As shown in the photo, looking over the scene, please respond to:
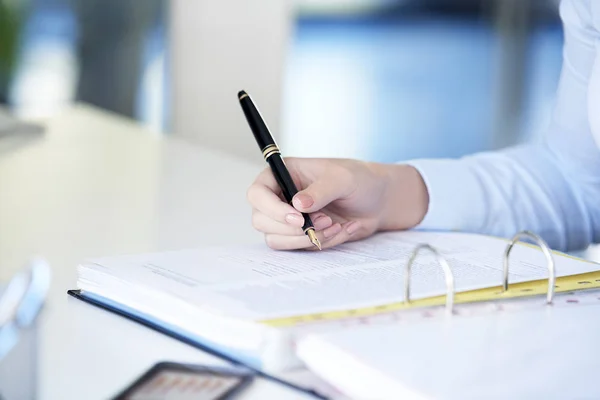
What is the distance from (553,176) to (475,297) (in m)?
0.48

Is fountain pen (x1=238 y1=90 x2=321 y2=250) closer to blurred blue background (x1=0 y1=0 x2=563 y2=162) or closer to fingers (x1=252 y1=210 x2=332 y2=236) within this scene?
fingers (x1=252 y1=210 x2=332 y2=236)

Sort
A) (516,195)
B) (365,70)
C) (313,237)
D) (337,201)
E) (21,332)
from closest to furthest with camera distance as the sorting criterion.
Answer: (21,332)
(313,237)
(337,201)
(516,195)
(365,70)

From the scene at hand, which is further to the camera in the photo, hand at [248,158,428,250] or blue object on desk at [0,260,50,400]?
hand at [248,158,428,250]

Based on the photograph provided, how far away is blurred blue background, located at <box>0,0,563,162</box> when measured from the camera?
3566 millimetres

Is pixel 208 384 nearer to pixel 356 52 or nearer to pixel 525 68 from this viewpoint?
pixel 525 68

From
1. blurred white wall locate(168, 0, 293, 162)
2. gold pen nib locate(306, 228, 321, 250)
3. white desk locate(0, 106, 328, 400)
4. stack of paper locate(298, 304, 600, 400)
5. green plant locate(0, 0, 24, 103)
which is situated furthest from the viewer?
blurred white wall locate(168, 0, 293, 162)

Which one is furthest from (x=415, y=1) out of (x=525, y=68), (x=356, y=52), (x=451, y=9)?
(x=525, y=68)

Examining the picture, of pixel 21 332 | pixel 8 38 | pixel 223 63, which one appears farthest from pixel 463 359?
pixel 8 38

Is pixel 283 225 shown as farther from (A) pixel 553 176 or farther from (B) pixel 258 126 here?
(A) pixel 553 176

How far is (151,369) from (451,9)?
29.7 ft

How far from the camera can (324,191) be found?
84cm

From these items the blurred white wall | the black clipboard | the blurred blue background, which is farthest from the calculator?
the blurred white wall

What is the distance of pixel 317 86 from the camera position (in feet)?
20.7

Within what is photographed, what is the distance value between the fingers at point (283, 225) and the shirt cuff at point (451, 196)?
0.55 ft
